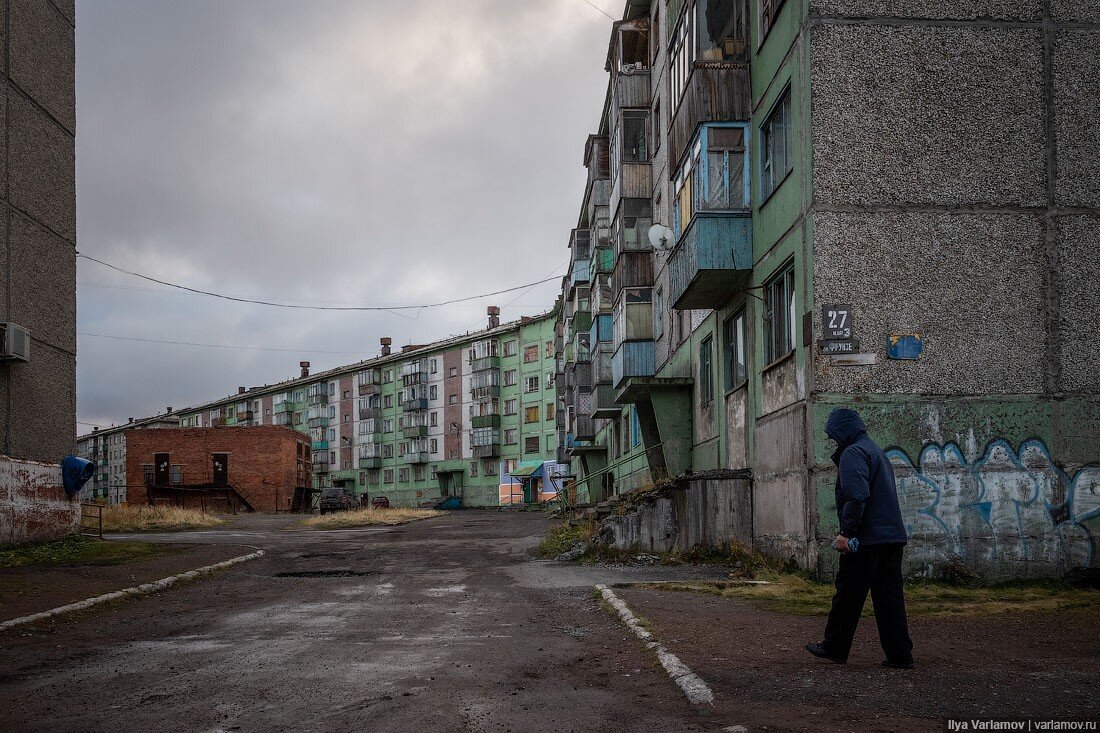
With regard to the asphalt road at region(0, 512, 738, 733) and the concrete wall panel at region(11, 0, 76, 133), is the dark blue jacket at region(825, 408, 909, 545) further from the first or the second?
the concrete wall panel at region(11, 0, 76, 133)

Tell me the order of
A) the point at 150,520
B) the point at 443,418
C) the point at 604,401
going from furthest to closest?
the point at 443,418, the point at 604,401, the point at 150,520

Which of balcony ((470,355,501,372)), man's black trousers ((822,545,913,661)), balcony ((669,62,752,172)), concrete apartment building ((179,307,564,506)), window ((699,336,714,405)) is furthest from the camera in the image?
balcony ((470,355,501,372))

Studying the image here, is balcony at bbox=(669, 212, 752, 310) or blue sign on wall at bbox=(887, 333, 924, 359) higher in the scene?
balcony at bbox=(669, 212, 752, 310)

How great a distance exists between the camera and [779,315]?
1480cm

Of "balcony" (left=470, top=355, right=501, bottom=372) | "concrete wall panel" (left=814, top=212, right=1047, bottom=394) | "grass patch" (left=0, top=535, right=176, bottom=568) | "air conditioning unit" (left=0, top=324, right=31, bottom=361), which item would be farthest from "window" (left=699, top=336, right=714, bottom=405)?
"balcony" (left=470, top=355, right=501, bottom=372)

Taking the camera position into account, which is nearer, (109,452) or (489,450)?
(489,450)

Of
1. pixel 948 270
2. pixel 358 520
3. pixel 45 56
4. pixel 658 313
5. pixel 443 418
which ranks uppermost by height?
pixel 45 56

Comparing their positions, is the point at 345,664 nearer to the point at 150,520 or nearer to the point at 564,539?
the point at 564,539

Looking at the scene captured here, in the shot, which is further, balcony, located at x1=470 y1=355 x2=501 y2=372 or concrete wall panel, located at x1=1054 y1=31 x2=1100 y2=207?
balcony, located at x1=470 y1=355 x2=501 y2=372

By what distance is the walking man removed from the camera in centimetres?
667

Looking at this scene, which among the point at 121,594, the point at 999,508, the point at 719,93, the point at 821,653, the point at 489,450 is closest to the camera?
the point at 821,653

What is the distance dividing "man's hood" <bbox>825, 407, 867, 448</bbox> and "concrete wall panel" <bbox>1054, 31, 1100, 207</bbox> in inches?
305

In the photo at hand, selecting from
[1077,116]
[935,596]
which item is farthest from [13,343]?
[1077,116]

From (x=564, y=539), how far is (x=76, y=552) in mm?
9863
